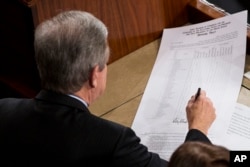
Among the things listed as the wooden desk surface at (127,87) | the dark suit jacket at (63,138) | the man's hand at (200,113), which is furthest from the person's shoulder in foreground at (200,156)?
the wooden desk surface at (127,87)

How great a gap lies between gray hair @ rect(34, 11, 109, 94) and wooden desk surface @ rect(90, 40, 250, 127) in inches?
14.0

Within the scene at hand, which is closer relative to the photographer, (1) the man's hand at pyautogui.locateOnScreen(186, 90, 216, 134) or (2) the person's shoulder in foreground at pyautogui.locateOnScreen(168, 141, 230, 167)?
(2) the person's shoulder in foreground at pyautogui.locateOnScreen(168, 141, 230, 167)

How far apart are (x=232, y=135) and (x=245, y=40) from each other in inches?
13.1

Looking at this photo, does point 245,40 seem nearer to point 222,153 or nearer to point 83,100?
point 83,100

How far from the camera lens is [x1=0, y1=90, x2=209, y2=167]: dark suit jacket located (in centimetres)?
107

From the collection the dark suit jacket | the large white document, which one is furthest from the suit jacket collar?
the large white document

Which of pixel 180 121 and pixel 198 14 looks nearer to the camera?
pixel 180 121

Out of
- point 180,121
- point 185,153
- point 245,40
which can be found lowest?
point 180,121

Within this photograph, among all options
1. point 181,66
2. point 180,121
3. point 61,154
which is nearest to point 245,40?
point 181,66

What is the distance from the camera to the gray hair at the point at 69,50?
3.53 feet

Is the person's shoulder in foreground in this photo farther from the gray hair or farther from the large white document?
the large white document

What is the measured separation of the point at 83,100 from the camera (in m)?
1.14

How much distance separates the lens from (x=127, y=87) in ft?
5.09

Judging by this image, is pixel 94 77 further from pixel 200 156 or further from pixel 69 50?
pixel 200 156
